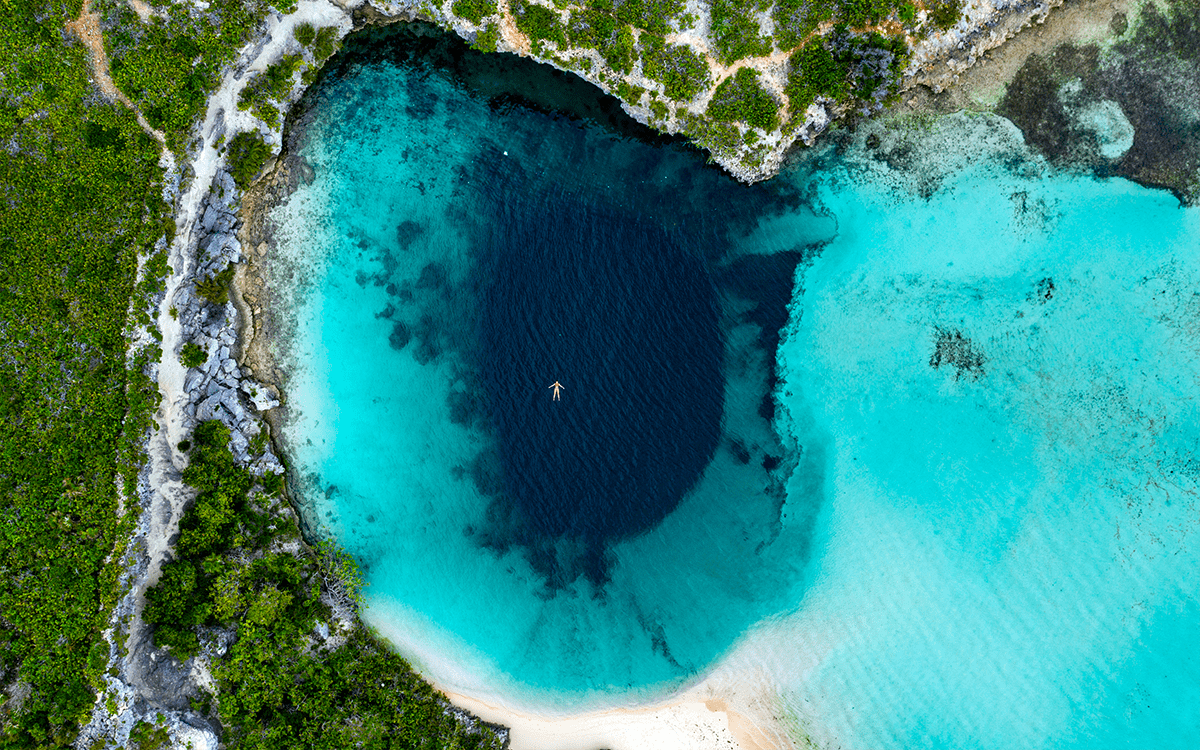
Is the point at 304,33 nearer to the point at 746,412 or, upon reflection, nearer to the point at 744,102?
the point at 744,102

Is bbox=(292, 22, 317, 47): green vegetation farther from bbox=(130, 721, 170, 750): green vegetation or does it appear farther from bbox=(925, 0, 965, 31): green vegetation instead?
bbox=(130, 721, 170, 750): green vegetation

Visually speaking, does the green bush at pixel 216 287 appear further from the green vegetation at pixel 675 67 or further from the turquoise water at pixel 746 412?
the green vegetation at pixel 675 67

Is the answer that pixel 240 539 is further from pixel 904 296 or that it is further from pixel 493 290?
pixel 904 296

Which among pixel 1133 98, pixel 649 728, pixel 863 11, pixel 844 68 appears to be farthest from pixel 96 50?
pixel 1133 98

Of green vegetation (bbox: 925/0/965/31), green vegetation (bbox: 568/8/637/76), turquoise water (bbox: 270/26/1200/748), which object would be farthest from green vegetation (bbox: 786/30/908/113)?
green vegetation (bbox: 568/8/637/76)

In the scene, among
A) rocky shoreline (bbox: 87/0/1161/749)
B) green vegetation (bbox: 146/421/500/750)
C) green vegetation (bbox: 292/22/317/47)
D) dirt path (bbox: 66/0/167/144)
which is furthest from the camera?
green vegetation (bbox: 292/22/317/47)

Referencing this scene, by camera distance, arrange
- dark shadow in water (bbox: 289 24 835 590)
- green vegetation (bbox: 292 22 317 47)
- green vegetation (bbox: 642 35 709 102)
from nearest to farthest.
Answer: green vegetation (bbox: 642 35 709 102), green vegetation (bbox: 292 22 317 47), dark shadow in water (bbox: 289 24 835 590)

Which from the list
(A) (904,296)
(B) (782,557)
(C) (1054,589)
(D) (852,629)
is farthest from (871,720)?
(A) (904,296)
